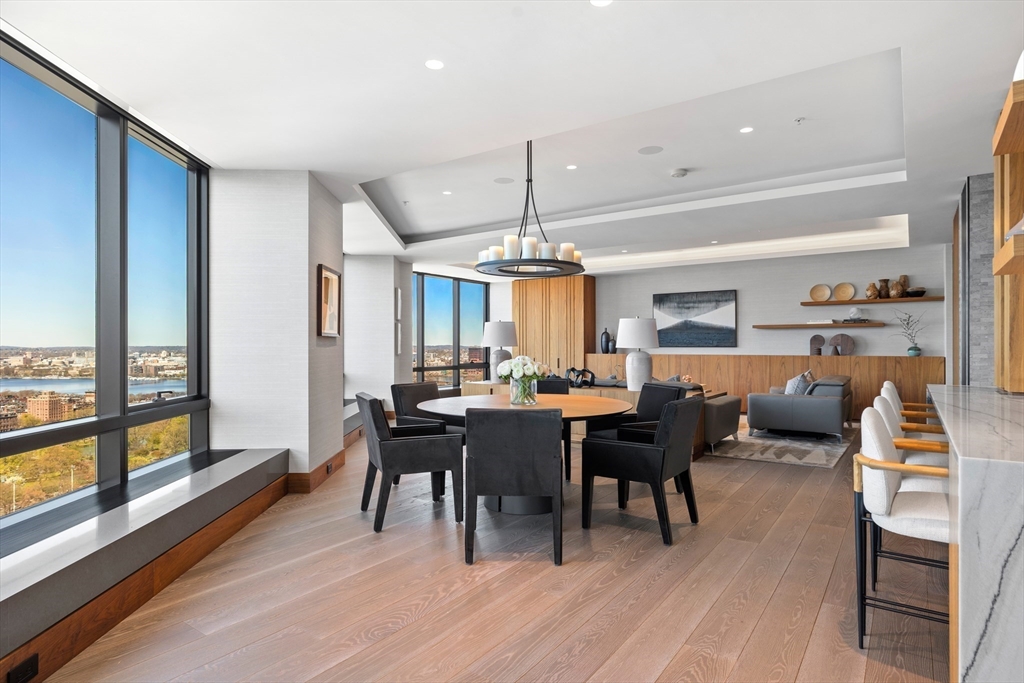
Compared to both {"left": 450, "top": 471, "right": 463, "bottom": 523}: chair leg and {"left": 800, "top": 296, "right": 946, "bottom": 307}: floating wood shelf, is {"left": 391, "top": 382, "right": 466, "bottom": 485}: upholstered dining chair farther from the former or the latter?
{"left": 800, "top": 296, "right": 946, "bottom": 307}: floating wood shelf


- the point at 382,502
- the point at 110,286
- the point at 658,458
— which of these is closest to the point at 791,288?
the point at 658,458

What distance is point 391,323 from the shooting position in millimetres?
8406

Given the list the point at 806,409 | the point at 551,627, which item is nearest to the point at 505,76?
the point at 551,627

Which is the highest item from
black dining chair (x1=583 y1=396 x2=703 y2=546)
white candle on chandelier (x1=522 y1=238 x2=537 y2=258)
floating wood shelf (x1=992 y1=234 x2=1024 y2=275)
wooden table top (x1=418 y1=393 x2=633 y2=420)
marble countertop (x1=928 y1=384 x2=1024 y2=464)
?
white candle on chandelier (x1=522 y1=238 x2=537 y2=258)

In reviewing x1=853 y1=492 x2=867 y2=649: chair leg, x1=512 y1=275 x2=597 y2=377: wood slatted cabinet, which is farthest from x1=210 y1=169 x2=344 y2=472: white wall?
x1=512 y1=275 x2=597 y2=377: wood slatted cabinet

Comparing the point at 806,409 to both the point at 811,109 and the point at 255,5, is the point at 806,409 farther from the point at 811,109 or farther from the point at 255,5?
the point at 255,5

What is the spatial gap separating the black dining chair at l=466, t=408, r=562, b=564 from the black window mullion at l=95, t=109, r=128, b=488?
2053 millimetres

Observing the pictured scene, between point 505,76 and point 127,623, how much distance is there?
9.56 feet

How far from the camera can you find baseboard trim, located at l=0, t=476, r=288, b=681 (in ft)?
6.36

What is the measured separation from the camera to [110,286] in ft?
10.7

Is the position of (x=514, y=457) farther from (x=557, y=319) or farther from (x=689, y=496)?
(x=557, y=319)

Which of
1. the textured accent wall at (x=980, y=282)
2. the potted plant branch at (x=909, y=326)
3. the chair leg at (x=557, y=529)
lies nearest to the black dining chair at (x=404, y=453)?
the chair leg at (x=557, y=529)

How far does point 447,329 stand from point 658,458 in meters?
7.70

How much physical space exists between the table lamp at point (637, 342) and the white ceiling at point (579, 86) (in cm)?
145
